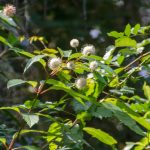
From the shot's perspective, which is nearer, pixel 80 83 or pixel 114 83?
pixel 80 83

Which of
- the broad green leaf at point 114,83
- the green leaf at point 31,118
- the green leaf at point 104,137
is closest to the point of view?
the green leaf at point 31,118

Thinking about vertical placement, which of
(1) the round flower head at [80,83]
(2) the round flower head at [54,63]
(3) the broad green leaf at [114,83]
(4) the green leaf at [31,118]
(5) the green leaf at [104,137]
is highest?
(2) the round flower head at [54,63]

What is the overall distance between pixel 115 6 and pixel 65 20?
0.55 meters

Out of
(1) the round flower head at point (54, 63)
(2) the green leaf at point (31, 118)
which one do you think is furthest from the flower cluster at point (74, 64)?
(2) the green leaf at point (31, 118)

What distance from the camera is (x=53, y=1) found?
486 cm

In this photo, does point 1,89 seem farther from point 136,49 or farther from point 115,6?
point 115,6

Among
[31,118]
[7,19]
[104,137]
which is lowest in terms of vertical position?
[104,137]

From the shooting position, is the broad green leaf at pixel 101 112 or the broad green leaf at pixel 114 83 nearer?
the broad green leaf at pixel 101 112

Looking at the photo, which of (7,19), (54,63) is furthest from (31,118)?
(7,19)

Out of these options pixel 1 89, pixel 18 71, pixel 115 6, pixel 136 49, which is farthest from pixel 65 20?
pixel 136 49

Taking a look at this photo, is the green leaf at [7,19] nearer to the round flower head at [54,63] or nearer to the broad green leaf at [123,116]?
the round flower head at [54,63]

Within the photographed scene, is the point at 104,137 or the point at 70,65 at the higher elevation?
the point at 70,65

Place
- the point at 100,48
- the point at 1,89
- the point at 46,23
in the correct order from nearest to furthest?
the point at 1,89
the point at 100,48
the point at 46,23

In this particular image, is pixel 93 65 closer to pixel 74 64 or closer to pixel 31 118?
pixel 74 64
